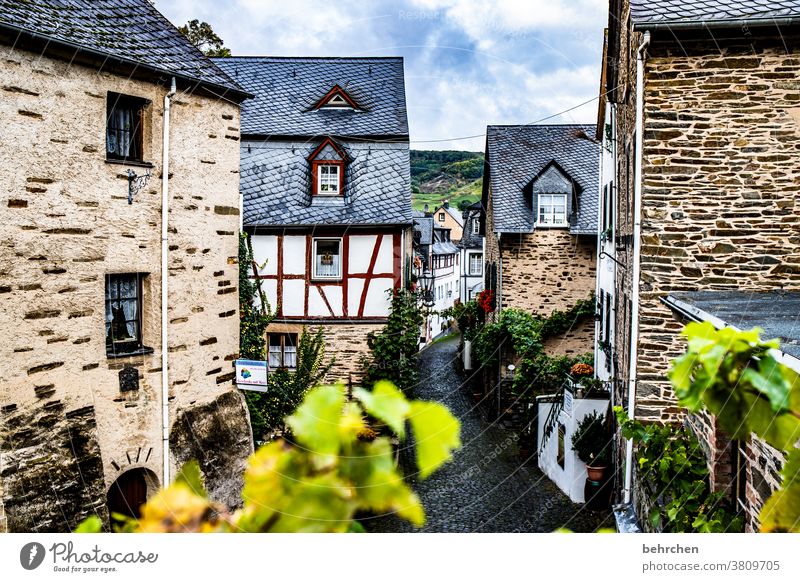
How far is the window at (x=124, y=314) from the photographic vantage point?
2.65m

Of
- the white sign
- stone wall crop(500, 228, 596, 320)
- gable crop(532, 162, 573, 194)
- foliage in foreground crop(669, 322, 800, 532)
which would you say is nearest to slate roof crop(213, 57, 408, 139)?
the white sign

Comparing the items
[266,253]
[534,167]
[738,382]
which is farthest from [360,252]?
[738,382]

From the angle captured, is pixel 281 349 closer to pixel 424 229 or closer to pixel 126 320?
pixel 126 320

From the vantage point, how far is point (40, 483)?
2424 mm

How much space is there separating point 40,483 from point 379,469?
85.4 inches

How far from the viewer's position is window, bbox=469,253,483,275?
745 centimetres

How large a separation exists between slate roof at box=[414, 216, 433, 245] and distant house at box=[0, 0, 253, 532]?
99 centimetres

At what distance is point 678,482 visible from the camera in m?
3.00

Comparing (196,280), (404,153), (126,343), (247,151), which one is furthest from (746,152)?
(126,343)

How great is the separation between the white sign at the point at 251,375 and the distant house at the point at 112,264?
0.19 ft

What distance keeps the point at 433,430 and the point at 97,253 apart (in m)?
2.23

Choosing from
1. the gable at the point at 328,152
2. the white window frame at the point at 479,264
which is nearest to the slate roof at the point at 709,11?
the gable at the point at 328,152

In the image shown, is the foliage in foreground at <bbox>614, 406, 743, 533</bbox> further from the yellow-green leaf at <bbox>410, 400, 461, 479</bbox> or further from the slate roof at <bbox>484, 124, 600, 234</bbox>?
the yellow-green leaf at <bbox>410, 400, 461, 479</bbox>

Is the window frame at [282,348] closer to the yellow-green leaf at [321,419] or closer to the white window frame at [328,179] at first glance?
the white window frame at [328,179]
